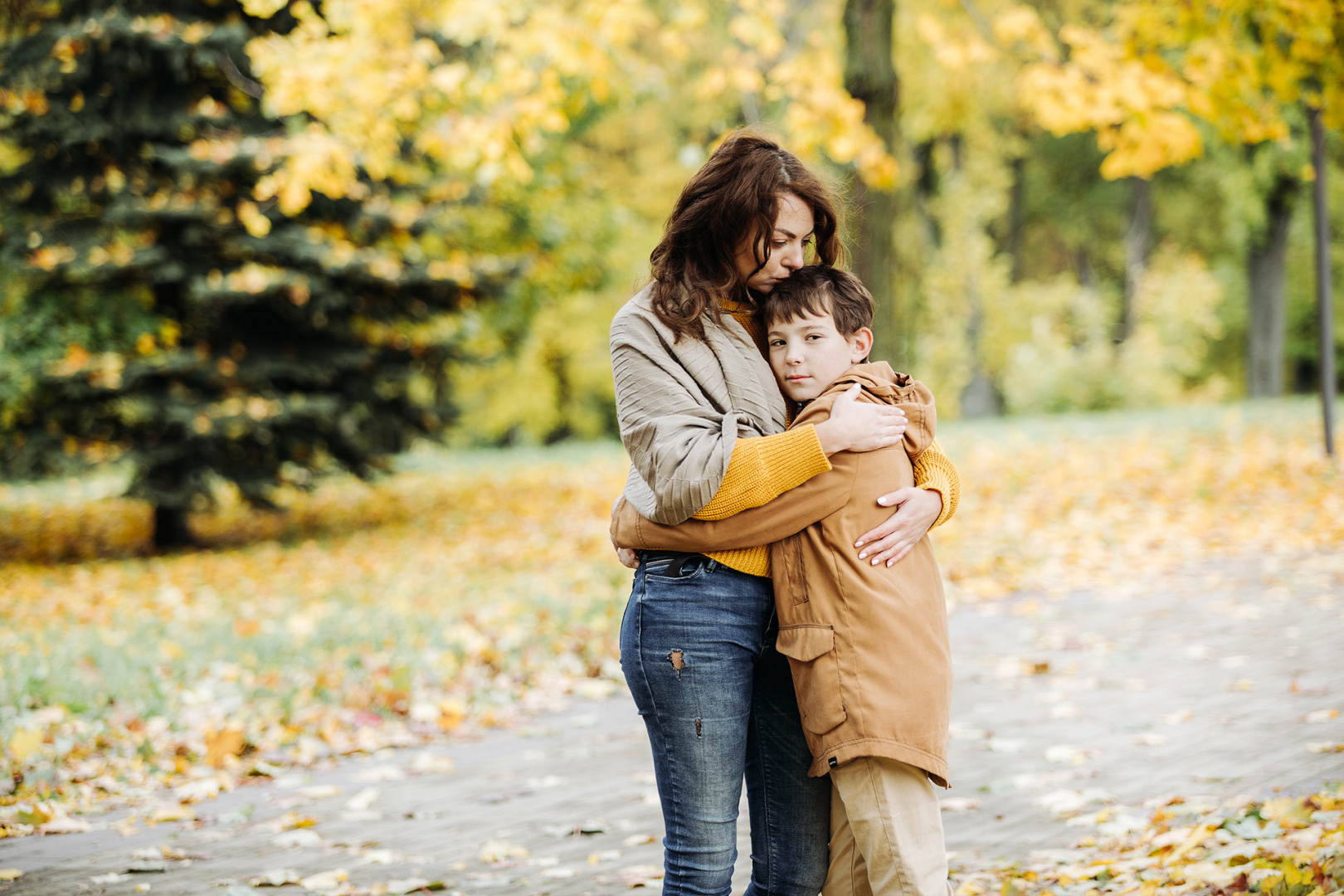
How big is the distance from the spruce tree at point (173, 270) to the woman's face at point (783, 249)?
8581mm

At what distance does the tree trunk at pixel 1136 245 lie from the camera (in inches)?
984

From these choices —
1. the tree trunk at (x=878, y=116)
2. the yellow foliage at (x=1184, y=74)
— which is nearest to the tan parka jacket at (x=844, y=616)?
the yellow foliage at (x=1184, y=74)

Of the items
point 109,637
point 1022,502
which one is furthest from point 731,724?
point 1022,502

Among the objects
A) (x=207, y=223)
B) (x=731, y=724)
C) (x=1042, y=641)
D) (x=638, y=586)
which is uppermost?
(x=207, y=223)

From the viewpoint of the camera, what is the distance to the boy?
2086 mm

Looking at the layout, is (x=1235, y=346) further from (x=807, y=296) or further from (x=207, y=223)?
(x=807, y=296)

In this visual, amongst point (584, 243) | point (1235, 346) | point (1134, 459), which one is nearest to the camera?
point (1134, 459)

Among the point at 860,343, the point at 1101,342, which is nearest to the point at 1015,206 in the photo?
the point at 1101,342

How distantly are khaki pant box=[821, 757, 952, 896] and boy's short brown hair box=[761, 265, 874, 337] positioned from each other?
3.05 ft

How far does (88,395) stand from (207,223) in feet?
6.73

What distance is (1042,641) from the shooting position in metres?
5.95

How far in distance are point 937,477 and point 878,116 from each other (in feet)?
20.0

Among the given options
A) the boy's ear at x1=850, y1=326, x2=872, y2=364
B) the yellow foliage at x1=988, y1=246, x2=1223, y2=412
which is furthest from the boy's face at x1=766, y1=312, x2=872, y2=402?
the yellow foliage at x1=988, y1=246, x2=1223, y2=412

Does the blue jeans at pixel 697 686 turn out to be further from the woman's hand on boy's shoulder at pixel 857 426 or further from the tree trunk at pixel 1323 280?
the tree trunk at pixel 1323 280
